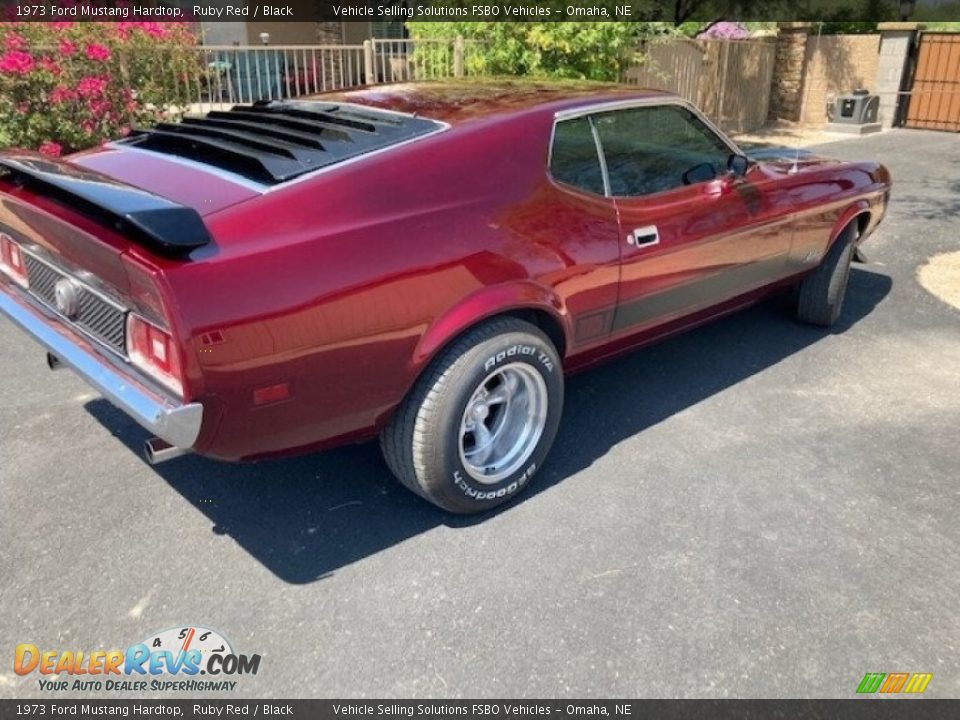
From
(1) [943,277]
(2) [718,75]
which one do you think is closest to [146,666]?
(1) [943,277]

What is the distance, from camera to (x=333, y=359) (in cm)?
257

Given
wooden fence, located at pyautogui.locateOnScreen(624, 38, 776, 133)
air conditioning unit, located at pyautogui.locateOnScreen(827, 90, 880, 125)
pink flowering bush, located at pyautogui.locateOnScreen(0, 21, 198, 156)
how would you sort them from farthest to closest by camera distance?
air conditioning unit, located at pyautogui.locateOnScreen(827, 90, 880, 125)
wooden fence, located at pyautogui.locateOnScreen(624, 38, 776, 133)
pink flowering bush, located at pyautogui.locateOnScreen(0, 21, 198, 156)

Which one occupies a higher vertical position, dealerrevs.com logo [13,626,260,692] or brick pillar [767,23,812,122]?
brick pillar [767,23,812,122]

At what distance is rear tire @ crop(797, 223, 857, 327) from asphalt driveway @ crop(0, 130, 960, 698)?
0.80 m

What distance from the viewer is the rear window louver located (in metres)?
2.79

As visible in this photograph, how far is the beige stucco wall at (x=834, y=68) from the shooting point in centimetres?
1561

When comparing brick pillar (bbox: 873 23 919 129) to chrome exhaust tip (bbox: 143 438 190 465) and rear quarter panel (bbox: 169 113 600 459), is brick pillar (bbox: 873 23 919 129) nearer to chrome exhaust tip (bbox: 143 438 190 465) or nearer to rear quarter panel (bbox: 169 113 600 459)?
rear quarter panel (bbox: 169 113 600 459)

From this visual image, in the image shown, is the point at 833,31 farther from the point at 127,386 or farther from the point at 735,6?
the point at 127,386

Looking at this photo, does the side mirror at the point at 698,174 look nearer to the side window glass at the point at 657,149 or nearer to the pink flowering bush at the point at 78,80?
the side window glass at the point at 657,149

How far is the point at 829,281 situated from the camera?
4.92m

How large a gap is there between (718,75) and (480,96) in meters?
11.9

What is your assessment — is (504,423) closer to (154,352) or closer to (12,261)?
(154,352)

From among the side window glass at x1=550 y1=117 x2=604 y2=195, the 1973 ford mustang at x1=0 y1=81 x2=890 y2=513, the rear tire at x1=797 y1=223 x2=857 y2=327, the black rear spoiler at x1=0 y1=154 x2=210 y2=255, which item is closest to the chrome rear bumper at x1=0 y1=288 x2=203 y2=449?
the 1973 ford mustang at x1=0 y1=81 x2=890 y2=513
